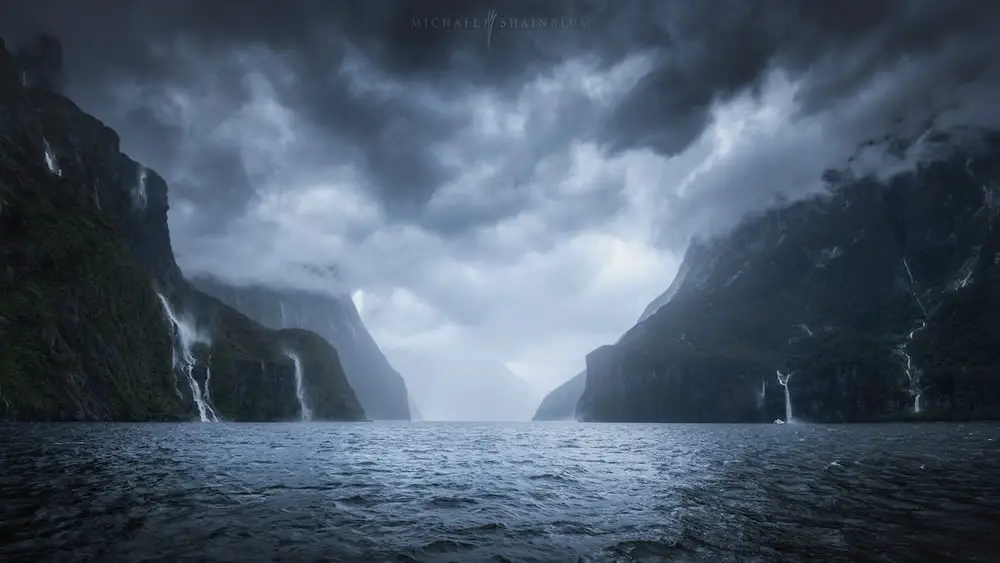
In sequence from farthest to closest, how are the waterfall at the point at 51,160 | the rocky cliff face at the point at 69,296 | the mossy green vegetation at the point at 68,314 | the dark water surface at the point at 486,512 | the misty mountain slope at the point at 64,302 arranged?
1. the waterfall at the point at 51,160
2. the rocky cliff face at the point at 69,296
3. the misty mountain slope at the point at 64,302
4. the mossy green vegetation at the point at 68,314
5. the dark water surface at the point at 486,512

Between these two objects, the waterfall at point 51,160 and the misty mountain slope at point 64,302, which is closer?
the misty mountain slope at point 64,302

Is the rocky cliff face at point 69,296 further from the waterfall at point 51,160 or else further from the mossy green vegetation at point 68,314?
the waterfall at point 51,160

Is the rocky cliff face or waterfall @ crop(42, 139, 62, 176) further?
waterfall @ crop(42, 139, 62, 176)

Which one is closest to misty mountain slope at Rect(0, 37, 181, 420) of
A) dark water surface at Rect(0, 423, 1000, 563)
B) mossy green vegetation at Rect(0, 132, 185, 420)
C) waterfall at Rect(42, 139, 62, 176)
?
mossy green vegetation at Rect(0, 132, 185, 420)

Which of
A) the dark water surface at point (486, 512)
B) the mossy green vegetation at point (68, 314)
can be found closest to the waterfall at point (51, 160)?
the mossy green vegetation at point (68, 314)

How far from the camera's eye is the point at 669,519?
20.0 metres

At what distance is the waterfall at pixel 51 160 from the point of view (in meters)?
166

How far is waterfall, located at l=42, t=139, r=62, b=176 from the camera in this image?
16575 cm

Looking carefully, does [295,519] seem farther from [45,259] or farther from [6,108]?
[6,108]

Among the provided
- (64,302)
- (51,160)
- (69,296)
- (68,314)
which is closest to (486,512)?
(68,314)

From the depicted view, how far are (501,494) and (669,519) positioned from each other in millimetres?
9071

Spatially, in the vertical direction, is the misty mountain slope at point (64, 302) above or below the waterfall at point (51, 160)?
below

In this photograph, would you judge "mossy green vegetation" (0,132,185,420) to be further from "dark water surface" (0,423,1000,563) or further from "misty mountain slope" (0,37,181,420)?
"dark water surface" (0,423,1000,563)

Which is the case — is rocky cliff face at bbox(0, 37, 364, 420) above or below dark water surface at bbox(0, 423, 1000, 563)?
above
